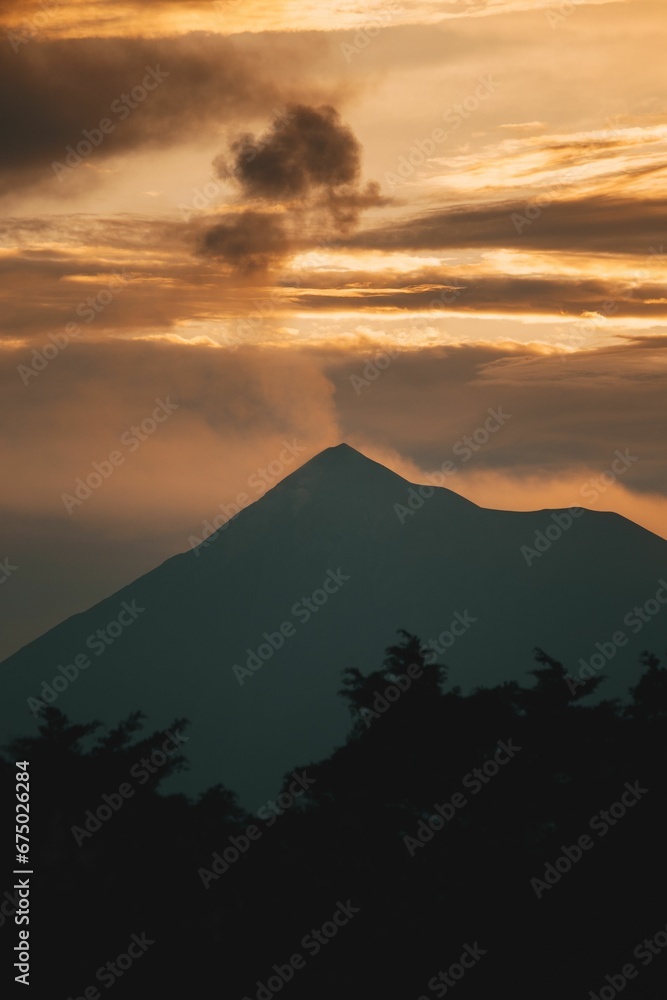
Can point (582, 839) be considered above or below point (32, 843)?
below

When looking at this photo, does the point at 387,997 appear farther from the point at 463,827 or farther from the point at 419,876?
the point at 463,827

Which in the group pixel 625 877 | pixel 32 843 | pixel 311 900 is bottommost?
pixel 625 877

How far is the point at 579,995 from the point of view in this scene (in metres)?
25.1

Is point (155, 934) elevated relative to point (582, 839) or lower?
elevated

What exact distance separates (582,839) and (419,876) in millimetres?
5105

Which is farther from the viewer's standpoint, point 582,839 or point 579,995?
point 582,839

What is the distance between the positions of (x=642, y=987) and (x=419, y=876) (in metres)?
6.25

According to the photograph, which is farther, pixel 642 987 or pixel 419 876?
pixel 419 876

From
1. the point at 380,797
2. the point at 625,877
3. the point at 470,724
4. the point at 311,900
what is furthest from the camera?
the point at 470,724

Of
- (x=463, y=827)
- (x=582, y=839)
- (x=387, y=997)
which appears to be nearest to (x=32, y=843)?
(x=387, y=997)

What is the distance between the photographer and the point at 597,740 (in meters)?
35.7

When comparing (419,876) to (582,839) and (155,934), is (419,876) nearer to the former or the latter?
(582,839)

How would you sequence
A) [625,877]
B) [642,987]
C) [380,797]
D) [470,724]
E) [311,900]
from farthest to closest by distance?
[470,724]
[380,797]
[625,877]
[311,900]
[642,987]

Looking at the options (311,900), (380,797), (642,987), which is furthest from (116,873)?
(642,987)
